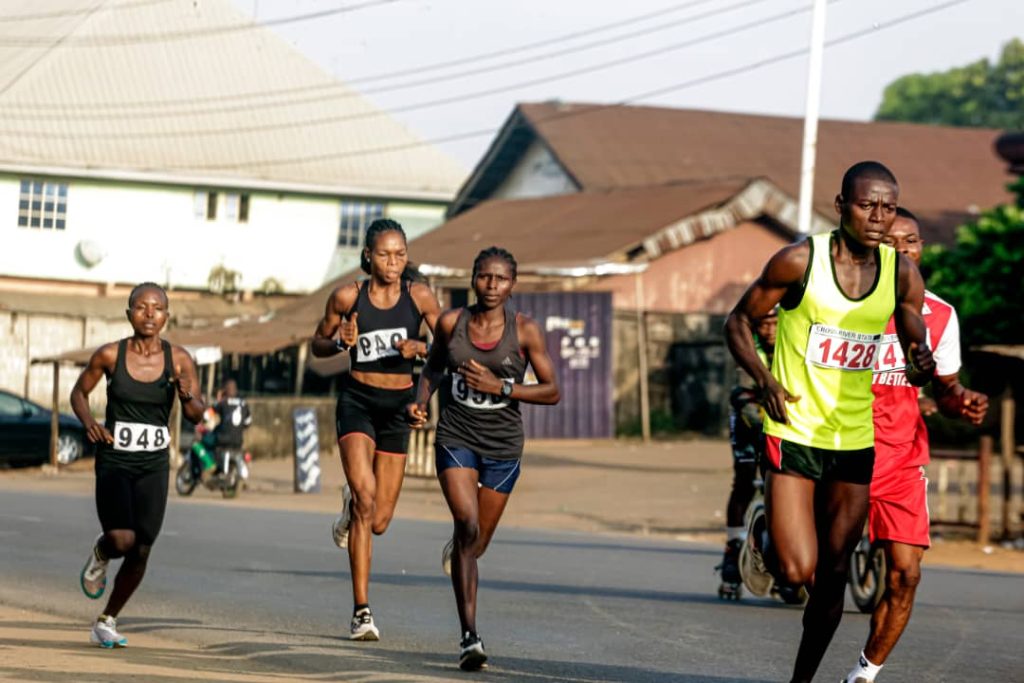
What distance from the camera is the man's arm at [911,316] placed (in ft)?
24.2

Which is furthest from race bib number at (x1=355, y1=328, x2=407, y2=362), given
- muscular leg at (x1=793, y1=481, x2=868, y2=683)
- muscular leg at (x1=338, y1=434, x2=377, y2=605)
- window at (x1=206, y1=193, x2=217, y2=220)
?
window at (x1=206, y1=193, x2=217, y2=220)

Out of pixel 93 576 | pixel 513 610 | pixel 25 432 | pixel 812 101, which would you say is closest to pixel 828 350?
pixel 93 576

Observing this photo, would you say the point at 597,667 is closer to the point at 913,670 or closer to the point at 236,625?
the point at 913,670

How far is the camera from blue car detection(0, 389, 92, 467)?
33438 mm

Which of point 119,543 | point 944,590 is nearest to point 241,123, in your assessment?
point 944,590

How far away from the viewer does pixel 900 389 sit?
8.36 metres

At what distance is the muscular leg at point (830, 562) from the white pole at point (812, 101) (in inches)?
749

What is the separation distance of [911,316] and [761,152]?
1606 inches

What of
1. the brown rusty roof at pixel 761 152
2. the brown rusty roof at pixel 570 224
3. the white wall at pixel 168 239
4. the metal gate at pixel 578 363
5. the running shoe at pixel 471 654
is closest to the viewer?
the running shoe at pixel 471 654

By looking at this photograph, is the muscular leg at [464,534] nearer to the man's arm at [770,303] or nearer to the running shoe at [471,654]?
the running shoe at [471,654]

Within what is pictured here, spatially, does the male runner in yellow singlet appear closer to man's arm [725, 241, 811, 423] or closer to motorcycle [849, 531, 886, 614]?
man's arm [725, 241, 811, 423]

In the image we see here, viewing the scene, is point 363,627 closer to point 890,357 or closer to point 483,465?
point 483,465

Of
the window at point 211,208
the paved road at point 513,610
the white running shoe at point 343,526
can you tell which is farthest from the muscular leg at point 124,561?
the window at point 211,208

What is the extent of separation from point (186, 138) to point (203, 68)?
2.19 meters
